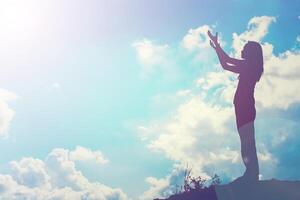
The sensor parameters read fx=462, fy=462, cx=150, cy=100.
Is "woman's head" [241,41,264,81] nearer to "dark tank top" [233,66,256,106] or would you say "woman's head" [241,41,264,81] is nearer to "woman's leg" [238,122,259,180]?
"dark tank top" [233,66,256,106]

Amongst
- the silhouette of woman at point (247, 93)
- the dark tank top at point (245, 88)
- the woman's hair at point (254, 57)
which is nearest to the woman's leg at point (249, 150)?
the silhouette of woman at point (247, 93)

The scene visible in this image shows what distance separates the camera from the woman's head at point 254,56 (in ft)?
36.3

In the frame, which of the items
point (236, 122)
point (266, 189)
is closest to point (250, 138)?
point (236, 122)

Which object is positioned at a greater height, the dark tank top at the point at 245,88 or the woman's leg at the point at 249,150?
the dark tank top at the point at 245,88

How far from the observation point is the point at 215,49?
11.3 meters

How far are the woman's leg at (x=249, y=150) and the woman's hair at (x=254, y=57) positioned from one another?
132cm

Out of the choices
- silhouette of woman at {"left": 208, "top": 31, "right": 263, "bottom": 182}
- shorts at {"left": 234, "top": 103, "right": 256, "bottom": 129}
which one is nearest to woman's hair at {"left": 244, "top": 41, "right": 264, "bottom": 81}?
silhouette of woman at {"left": 208, "top": 31, "right": 263, "bottom": 182}

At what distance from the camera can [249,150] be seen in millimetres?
10469

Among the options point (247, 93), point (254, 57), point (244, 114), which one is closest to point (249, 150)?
point (244, 114)

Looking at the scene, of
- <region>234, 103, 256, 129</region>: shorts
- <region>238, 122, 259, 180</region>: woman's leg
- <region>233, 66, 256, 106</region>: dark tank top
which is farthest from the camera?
<region>233, 66, 256, 106</region>: dark tank top

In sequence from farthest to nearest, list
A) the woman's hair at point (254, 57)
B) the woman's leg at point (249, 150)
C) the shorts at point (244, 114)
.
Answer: the woman's hair at point (254, 57)
the shorts at point (244, 114)
the woman's leg at point (249, 150)

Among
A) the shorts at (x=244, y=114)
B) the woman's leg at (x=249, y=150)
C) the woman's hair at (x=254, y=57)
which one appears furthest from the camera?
the woman's hair at (x=254, y=57)

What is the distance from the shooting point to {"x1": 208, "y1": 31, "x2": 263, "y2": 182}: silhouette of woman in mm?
10438

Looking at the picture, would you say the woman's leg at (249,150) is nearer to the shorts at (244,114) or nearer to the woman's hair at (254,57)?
the shorts at (244,114)
